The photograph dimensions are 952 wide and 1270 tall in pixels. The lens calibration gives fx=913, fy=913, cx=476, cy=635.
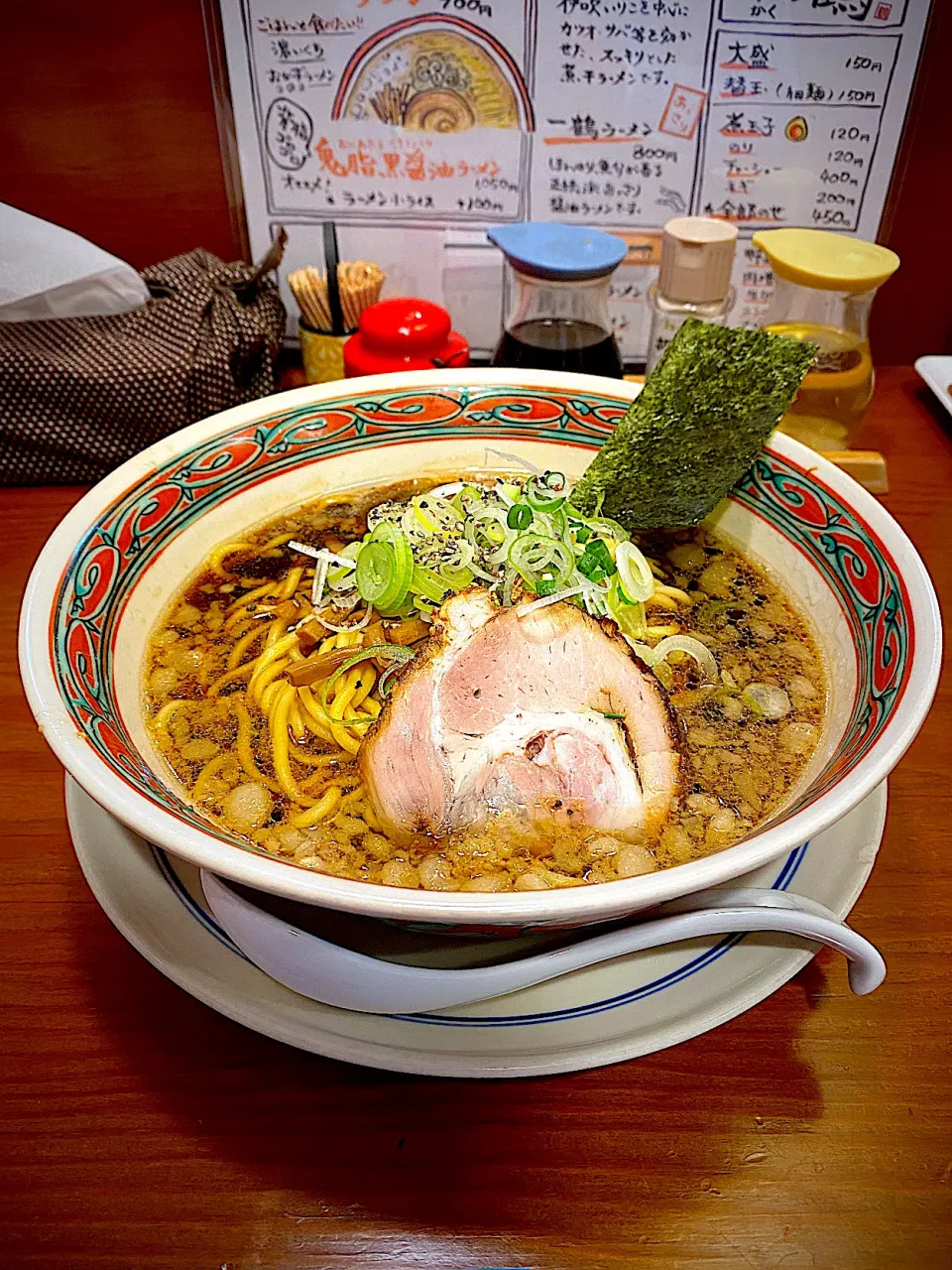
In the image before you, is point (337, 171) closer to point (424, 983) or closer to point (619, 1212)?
point (424, 983)

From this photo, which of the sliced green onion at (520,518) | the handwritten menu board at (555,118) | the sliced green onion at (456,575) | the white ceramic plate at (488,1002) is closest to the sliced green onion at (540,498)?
the sliced green onion at (520,518)

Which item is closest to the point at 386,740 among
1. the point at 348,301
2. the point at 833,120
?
the point at 348,301

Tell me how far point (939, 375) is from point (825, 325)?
16.4 inches

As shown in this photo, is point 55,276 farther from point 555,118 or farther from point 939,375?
point 939,375

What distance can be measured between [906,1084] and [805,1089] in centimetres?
10

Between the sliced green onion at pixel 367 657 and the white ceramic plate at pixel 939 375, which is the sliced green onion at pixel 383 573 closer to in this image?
the sliced green onion at pixel 367 657

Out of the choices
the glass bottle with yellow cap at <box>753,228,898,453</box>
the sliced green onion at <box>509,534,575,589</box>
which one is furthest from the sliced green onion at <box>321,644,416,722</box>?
the glass bottle with yellow cap at <box>753,228,898,453</box>

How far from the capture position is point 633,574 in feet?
4.03

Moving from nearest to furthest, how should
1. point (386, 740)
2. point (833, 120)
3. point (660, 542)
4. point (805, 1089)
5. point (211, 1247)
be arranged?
point (211, 1247) < point (805, 1089) < point (386, 740) < point (660, 542) < point (833, 120)

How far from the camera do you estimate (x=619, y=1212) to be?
2.66ft

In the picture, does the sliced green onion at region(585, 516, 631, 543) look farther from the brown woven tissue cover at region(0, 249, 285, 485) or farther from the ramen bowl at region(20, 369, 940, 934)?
the brown woven tissue cover at region(0, 249, 285, 485)

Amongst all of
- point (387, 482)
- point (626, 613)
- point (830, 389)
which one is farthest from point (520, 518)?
point (830, 389)

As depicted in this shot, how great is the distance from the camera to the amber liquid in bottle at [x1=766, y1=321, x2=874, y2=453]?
1.84 meters

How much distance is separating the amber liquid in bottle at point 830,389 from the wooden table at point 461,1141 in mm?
1161
